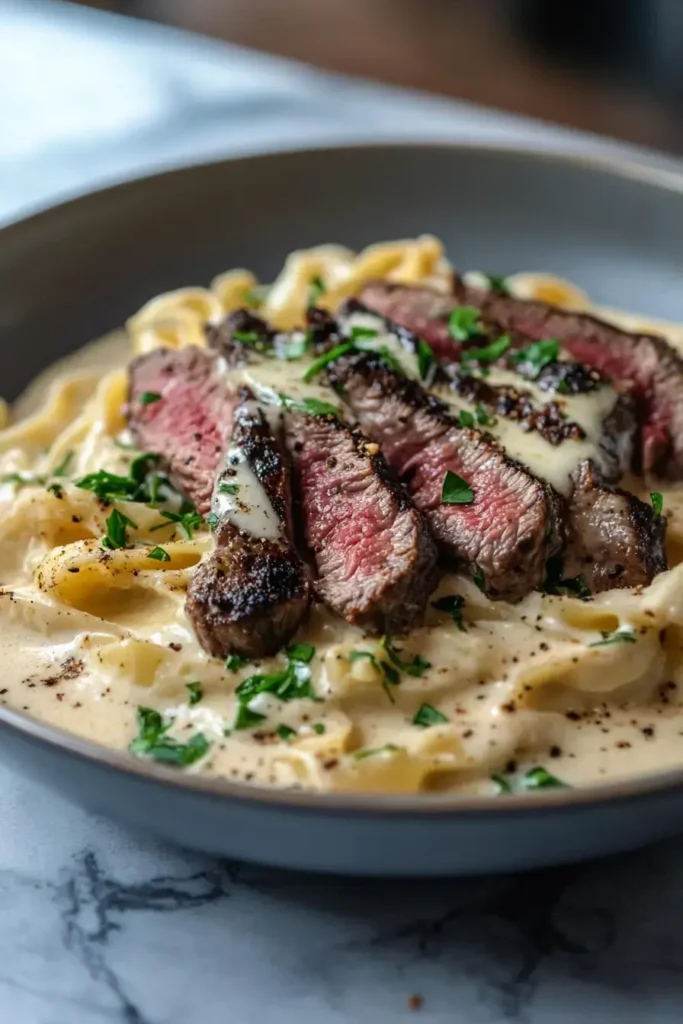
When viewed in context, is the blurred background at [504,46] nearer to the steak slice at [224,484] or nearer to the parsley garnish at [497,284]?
the parsley garnish at [497,284]

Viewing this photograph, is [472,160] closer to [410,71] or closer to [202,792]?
[202,792]

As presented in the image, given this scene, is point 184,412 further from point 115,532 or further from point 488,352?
Answer: point 488,352

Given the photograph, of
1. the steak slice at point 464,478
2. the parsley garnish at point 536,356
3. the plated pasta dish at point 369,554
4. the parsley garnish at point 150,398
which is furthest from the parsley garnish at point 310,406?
the parsley garnish at point 536,356

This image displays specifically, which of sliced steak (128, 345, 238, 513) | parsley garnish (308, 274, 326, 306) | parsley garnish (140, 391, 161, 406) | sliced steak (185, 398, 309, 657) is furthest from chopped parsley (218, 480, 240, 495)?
parsley garnish (308, 274, 326, 306)

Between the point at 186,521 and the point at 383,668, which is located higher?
the point at 186,521

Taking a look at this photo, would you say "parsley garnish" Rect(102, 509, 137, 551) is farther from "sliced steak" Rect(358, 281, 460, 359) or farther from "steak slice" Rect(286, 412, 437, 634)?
"sliced steak" Rect(358, 281, 460, 359)

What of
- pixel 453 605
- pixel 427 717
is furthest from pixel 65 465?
pixel 427 717

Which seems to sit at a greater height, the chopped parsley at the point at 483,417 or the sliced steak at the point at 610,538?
the chopped parsley at the point at 483,417
